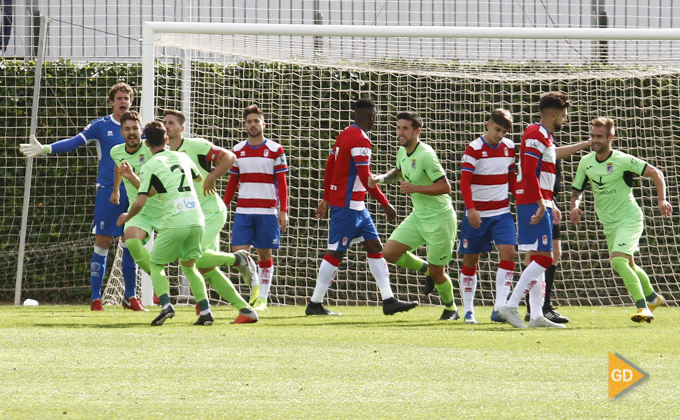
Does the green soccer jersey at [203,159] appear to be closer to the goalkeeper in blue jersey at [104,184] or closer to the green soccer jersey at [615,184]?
the goalkeeper in blue jersey at [104,184]

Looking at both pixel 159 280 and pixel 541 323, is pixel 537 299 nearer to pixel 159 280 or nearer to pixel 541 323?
pixel 541 323

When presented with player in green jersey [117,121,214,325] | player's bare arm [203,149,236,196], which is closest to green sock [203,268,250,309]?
player in green jersey [117,121,214,325]

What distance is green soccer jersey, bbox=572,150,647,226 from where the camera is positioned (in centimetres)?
784

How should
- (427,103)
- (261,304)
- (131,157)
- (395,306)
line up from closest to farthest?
1. (395,306)
2. (131,157)
3. (261,304)
4. (427,103)

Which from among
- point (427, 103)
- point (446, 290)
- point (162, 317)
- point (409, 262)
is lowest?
point (162, 317)

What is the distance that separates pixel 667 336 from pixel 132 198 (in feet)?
16.3

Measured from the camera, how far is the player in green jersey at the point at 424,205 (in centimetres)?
752

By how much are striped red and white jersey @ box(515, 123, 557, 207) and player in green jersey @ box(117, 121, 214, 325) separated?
107 inches

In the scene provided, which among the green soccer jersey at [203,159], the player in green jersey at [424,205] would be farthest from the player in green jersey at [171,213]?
the player in green jersey at [424,205]

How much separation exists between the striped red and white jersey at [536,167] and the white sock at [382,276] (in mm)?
1510

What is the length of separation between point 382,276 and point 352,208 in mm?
710

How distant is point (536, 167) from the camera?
23.3 feet

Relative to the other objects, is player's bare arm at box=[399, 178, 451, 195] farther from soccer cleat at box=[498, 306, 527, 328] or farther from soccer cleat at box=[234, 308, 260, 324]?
soccer cleat at box=[234, 308, 260, 324]

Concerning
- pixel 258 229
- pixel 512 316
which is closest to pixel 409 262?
pixel 512 316
